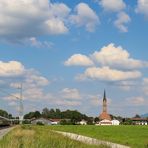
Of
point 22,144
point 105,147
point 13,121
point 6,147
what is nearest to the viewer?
point 6,147

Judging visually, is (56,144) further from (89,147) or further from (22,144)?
(89,147)

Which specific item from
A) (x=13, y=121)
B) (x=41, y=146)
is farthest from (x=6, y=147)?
(x=13, y=121)

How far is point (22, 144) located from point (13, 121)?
177284 mm

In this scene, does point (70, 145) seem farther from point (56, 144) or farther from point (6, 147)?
point (6, 147)

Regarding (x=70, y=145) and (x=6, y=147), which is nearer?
(x=6, y=147)

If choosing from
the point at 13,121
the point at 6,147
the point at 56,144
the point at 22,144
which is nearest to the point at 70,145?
the point at 56,144

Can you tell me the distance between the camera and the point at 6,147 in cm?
1730

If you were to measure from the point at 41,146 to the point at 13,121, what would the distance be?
178 metres

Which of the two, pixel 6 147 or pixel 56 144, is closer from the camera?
pixel 6 147

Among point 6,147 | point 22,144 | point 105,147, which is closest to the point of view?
point 6,147

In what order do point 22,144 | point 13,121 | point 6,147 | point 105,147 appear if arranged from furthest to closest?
point 13,121
point 105,147
point 22,144
point 6,147

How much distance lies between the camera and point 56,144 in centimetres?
1970

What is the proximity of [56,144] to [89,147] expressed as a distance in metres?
4.44

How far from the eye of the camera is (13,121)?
193625mm
